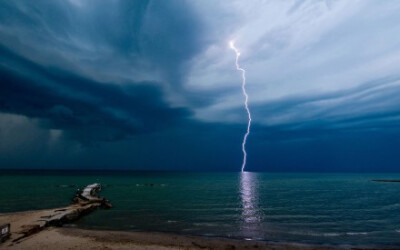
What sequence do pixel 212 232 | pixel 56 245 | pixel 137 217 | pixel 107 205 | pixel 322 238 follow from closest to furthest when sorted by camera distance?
pixel 56 245 → pixel 322 238 → pixel 212 232 → pixel 137 217 → pixel 107 205

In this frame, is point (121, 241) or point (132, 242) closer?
point (132, 242)

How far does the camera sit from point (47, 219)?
28.3 metres

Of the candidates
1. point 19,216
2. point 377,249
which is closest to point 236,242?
point 377,249

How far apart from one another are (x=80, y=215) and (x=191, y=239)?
1869 cm

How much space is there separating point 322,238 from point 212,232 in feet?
33.1

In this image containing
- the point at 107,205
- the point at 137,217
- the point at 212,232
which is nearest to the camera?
the point at 212,232

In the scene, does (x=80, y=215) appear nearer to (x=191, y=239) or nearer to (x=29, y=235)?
(x=29, y=235)

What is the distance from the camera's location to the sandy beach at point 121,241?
20.6 m

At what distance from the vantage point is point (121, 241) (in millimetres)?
22312

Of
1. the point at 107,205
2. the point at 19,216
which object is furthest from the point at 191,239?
the point at 107,205

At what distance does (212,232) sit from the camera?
27031mm

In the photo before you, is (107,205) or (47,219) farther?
(107,205)

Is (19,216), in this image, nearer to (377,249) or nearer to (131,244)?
(131,244)

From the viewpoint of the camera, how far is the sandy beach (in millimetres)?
20641
